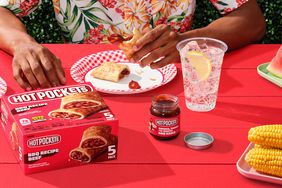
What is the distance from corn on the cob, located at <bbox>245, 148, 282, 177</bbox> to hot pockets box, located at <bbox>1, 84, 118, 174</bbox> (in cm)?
32

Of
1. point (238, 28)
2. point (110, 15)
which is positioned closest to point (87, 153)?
point (238, 28)

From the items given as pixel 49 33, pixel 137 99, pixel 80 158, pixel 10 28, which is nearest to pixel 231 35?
pixel 137 99

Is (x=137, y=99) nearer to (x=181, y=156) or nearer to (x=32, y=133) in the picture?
(x=181, y=156)

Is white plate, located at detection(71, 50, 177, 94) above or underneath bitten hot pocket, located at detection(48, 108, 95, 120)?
underneath

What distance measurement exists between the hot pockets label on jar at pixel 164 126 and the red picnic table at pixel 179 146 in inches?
1.0

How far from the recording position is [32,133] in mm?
1201

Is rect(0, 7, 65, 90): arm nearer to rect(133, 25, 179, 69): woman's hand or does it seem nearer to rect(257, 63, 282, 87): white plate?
rect(133, 25, 179, 69): woman's hand

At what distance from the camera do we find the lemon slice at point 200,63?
1504 mm

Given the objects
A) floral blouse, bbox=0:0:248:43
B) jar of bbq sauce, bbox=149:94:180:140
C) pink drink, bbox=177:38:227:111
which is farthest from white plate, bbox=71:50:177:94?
floral blouse, bbox=0:0:248:43

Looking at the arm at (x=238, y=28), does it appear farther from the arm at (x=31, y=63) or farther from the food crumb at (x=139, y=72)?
the arm at (x=31, y=63)

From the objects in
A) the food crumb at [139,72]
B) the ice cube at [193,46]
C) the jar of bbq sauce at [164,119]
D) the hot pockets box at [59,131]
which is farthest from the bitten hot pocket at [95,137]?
the food crumb at [139,72]

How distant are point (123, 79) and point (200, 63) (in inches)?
13.8

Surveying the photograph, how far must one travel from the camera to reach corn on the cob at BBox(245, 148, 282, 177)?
4.00 feet

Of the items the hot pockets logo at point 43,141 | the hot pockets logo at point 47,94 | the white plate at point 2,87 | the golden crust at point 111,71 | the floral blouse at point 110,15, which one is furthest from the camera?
the floral blouse at point 110,15
